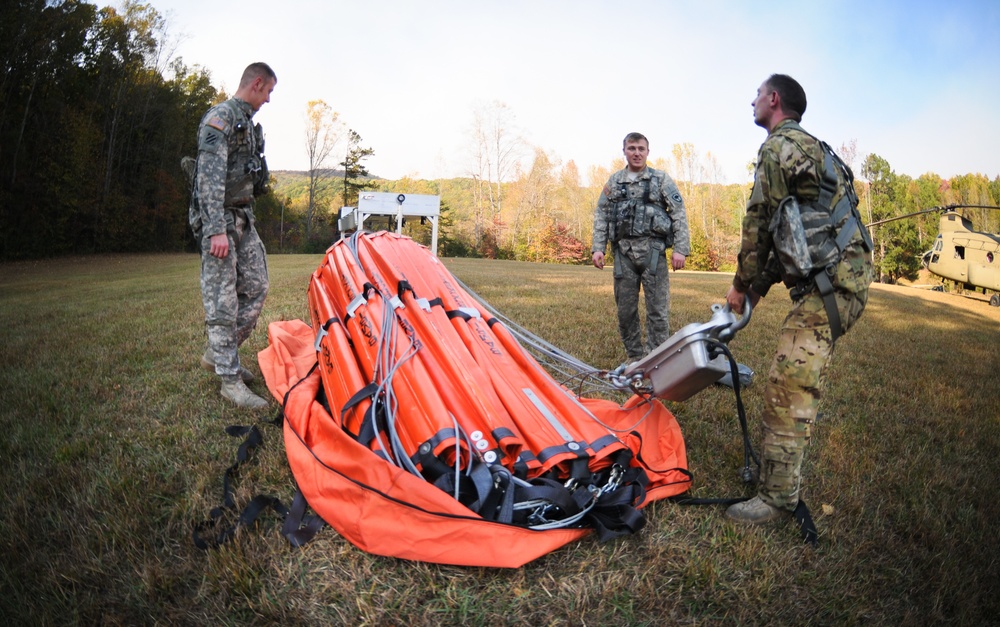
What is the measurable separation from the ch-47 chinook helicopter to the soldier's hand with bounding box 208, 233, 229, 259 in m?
22.4

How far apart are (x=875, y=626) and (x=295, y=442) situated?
293 centimetres

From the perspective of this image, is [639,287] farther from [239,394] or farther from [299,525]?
[299,525]

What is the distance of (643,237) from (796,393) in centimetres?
330

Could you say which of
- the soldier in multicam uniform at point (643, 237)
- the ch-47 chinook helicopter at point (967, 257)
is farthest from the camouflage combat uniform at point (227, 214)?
the ch-47 chinook helicopter at point (967, 257)

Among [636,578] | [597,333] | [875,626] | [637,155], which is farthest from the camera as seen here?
[597,333]

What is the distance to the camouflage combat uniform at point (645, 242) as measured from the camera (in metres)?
5.87

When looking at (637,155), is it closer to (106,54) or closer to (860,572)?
(860,572)

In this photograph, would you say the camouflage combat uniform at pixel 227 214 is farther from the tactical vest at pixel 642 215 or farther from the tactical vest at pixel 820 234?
the tactical vest at pixel 820 234

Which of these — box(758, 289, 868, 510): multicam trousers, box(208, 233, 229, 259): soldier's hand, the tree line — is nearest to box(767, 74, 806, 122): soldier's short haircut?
box(758, 289, 868, 510): multicam trousers

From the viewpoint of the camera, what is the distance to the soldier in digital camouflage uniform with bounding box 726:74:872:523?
2826 millimetres

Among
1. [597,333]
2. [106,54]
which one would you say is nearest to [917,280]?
[597,333]

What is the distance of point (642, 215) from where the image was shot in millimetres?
5883

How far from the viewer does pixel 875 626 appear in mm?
2234

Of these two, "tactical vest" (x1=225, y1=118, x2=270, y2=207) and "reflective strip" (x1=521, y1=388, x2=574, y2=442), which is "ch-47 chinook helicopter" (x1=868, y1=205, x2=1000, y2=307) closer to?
"reflective strip" (x1=521, y1=388, x2=574, y2=442)
